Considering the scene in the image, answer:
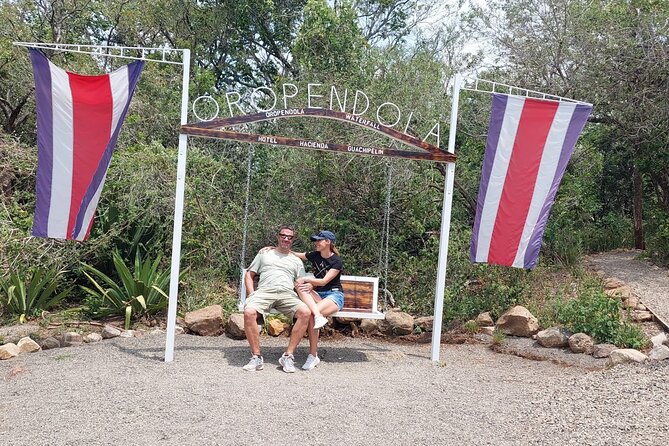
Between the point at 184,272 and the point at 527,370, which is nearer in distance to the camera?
the point at 527,370

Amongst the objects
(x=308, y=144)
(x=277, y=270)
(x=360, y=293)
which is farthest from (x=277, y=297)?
(x=308, y=144)

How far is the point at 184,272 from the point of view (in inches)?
333

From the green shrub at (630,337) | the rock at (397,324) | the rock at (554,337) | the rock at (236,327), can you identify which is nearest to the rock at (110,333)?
the rock at (236,327)

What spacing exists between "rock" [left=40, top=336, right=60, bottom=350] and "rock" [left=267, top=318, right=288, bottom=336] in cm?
237

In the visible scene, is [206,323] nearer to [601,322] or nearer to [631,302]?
[601,322]

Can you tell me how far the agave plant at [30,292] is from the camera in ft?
26.8

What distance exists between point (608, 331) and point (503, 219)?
205 centimetres

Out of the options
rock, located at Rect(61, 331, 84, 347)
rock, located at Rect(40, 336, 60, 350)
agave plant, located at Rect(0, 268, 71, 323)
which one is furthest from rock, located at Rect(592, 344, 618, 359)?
agave plant, located at Rect(0, 268, 71, 323)

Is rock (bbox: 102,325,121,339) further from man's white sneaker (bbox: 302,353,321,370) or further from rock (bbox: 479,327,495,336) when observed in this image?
rock (bbox: 479,327,495,336)

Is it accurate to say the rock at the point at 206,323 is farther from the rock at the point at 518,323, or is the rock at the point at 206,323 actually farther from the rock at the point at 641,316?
the rock at the point at 641,316

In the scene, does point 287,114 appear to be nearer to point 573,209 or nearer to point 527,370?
point 527,370

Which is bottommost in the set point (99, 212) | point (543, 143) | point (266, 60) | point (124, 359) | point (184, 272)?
point (124, 359)

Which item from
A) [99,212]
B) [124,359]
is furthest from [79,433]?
[99,212]

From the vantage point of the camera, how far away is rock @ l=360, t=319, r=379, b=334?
7.91 meters
